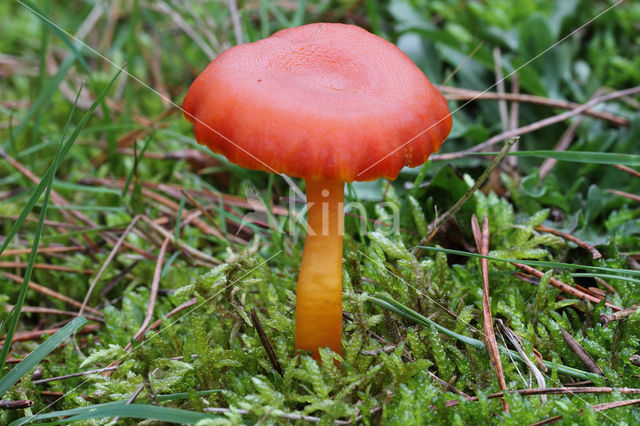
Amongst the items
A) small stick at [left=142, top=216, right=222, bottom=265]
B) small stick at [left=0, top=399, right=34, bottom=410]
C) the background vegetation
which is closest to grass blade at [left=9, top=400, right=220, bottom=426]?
the background vegetation

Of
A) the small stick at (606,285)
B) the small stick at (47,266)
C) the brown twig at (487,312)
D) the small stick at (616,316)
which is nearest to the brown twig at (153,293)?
the small stick at (47,266)

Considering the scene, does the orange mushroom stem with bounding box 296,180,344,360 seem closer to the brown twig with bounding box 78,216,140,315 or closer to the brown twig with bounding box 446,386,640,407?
the brown twig with bounding box 446,386,640,407

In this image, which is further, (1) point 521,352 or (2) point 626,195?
(2) point 626,195

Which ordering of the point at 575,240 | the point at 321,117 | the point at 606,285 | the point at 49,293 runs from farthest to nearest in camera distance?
the point at 49,293, the point at 575,240, the point at 606,285, the point at 321,117

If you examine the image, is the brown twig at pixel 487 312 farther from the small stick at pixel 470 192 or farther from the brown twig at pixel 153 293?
the brown twig at pixel 153 293

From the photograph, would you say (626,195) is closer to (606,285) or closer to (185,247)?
(606,285)

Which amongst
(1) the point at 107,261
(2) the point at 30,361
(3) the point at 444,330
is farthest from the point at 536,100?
(2) the point at 30,361
